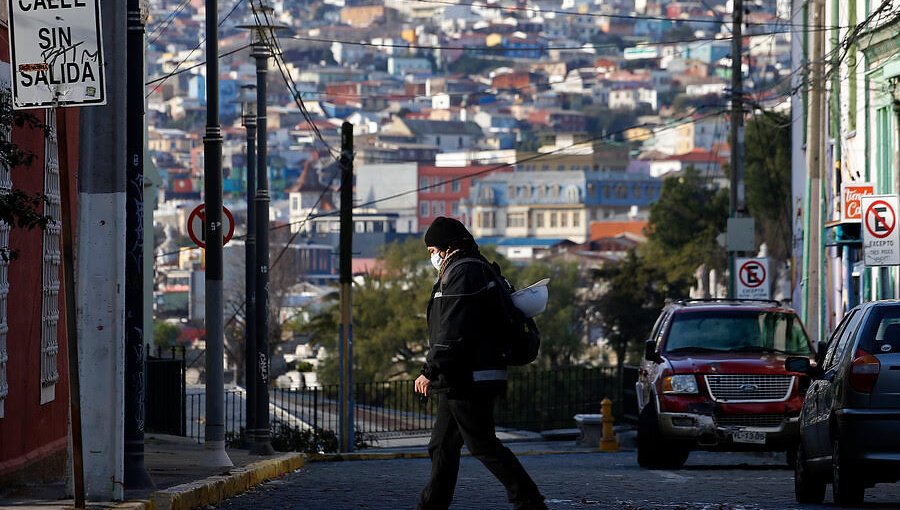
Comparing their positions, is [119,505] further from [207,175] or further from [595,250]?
[595,250]

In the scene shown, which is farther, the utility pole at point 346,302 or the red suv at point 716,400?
the utility pole at point 346,302

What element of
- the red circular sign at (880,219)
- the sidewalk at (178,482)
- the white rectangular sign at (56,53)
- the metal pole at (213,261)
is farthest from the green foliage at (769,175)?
the white rectangular sign at (56,53)

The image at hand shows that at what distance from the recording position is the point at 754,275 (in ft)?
116

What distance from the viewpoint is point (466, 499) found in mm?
15625

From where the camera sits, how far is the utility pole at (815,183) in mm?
36494

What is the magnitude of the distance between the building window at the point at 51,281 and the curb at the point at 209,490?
1784 mm

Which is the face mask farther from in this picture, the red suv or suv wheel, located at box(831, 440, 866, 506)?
the red suv

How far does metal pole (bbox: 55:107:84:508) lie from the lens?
11.5 m

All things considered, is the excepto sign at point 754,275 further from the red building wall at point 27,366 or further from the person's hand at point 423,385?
the person's hand at point 423,385

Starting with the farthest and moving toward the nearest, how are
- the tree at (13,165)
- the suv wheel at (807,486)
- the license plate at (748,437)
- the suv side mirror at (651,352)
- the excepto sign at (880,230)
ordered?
the excepto sign at (880,230) < the suv side mirror at (651,352) < the license plate at (748,437) < the suv wheel at (807,486) < the tree at (13,165)

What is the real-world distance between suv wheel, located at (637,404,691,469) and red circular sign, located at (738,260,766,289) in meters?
13.8

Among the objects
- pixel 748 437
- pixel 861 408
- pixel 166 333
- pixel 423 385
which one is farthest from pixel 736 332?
pixel 166 333

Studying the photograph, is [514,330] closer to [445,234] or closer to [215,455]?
[445,234]

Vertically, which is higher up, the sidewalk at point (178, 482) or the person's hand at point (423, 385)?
the person's hand at point (423, 385)
